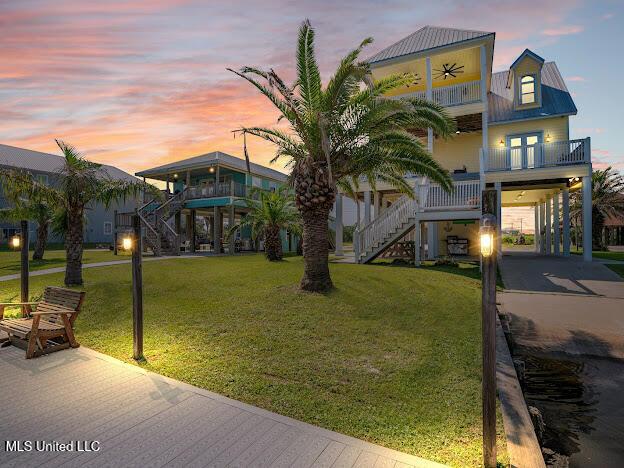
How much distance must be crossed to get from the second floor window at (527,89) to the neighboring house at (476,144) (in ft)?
0.17

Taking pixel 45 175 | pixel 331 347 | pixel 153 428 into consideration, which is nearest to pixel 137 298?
pixel 153 428

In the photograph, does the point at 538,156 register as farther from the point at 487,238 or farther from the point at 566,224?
the point at 487,238

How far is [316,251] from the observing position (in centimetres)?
1010

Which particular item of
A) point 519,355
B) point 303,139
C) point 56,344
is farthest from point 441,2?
point 56,344

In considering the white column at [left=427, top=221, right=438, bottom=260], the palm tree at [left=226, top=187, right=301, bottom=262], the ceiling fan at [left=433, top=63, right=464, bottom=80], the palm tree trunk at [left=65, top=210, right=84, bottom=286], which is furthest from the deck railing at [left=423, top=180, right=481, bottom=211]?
the palm tree trunk at [left=65, top=210, right=84, bottom=286]

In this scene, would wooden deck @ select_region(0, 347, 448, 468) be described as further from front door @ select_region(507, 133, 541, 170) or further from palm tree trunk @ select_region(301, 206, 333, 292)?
front door @ select_region(507, 133, 541, 170)

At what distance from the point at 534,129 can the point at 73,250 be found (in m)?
22.9

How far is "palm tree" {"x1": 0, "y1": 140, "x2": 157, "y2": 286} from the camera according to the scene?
418 inches

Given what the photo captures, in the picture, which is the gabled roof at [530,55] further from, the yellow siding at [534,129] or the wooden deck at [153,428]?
the wooden deck at [153,428]

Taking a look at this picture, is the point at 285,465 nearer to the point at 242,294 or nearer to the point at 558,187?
the point at 242,294

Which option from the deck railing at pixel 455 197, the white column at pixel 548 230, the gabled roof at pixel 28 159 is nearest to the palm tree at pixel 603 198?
the white column at pixel 548 230

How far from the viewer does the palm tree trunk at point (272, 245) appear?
18.5 m

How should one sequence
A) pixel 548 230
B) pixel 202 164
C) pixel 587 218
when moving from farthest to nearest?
pixel 202 164 → pixel 548 230 → pixel 587 218

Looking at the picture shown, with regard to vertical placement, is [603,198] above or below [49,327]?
above
